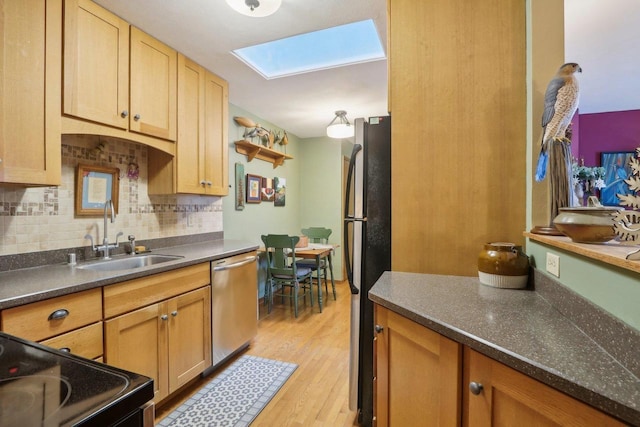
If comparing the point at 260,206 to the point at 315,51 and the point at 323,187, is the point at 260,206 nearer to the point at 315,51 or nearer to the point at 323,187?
the point at 323,187

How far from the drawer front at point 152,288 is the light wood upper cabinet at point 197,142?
0.70 m

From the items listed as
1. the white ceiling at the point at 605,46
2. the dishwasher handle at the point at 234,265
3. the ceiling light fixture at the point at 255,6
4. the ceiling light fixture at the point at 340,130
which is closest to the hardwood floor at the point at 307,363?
the dishwasher handle at the point at 234,265

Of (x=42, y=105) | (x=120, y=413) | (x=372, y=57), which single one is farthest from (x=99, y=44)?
(x=120, y=413)

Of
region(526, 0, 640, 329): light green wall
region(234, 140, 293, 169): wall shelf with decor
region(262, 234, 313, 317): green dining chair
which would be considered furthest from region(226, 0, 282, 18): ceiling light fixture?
region(262, 234, 313, 317): green dining chair

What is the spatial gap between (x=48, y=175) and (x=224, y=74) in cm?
168

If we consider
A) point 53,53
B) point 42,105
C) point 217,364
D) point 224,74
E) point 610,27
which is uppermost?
point 610,27

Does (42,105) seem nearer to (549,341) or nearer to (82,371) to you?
(82,371)

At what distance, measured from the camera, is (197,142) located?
2.51 metres

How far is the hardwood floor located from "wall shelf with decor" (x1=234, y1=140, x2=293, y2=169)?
1.92m

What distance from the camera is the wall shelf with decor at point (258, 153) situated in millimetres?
3550

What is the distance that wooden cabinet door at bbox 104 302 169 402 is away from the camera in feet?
5.07

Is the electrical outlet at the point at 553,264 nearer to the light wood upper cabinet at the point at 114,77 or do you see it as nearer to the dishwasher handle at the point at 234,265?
the dishwasher handle at the point at 234,265

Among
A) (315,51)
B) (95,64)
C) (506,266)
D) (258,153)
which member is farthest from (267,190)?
(506,266)

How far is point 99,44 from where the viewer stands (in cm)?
178
